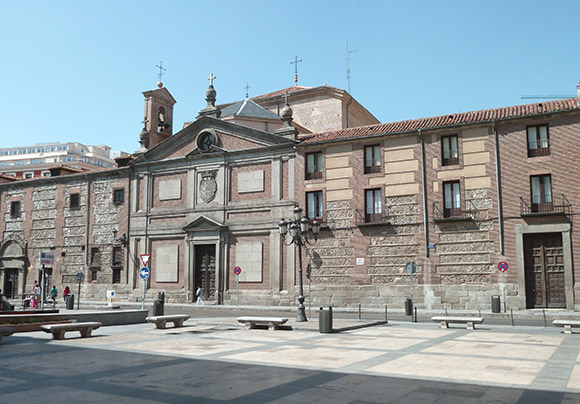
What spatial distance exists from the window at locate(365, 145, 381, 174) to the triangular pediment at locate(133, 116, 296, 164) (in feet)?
15.6

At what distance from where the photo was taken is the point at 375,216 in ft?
98.5

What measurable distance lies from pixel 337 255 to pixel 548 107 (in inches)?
527

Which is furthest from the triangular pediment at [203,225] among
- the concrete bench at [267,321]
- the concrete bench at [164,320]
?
the concrete bench at [267,321]

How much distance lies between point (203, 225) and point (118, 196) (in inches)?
330

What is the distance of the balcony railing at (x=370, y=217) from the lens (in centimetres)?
2962

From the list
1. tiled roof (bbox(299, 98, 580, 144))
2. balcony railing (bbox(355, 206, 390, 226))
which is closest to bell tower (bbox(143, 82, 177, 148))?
tiled roof (bbox(299, 98, 580, 144))

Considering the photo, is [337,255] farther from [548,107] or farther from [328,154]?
[548,107]

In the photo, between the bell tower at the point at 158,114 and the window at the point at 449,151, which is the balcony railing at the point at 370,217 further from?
the bell tower at the point at 158,114

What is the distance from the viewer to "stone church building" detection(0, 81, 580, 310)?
26.3 meters

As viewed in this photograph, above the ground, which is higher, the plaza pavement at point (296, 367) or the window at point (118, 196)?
the window at point (118, 196)

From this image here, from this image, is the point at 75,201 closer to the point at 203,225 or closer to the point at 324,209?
the point at 203,225

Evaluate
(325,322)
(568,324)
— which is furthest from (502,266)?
(325,322)

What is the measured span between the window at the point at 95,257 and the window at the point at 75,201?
3.84 m

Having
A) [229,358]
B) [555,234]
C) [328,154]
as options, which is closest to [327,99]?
[328,154]
